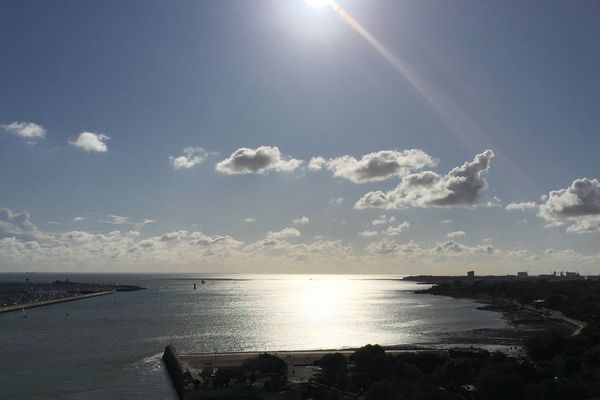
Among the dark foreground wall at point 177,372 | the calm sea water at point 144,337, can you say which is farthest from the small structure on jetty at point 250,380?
the calm sea water at point 144,337

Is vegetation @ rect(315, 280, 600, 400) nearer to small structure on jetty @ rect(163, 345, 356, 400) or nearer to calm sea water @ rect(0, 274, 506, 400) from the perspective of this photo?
small structure on jetty @ rect(163, 345, 356, 400)

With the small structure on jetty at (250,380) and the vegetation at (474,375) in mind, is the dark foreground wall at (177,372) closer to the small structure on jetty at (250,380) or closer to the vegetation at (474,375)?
the small structure on jetty at (250,380)

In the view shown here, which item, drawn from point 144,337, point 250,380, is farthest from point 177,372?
point 144,337

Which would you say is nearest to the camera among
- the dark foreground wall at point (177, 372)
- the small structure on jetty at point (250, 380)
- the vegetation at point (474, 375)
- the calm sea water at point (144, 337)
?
the vegetation at point (474, 375)

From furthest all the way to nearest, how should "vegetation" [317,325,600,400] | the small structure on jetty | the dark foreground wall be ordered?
the dark foreground wall < the small structure on jetty < "vegetation" [317,325,600,400]

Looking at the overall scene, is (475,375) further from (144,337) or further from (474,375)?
(144,337)

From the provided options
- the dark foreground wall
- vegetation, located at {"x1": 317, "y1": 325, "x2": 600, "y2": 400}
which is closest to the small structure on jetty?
the dark foreground wall

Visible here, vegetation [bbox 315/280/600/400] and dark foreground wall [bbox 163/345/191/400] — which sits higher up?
vegetation [bbox 315/280/600/400]

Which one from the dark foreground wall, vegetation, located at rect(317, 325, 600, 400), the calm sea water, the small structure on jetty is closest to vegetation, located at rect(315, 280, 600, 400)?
vegetation, located at rect(317, 325, 600, 400)

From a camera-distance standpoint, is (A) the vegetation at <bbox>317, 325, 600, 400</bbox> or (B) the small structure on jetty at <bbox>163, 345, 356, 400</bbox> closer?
(A) the vegetation at <bbox>317, 325, 600, 400</bbox>

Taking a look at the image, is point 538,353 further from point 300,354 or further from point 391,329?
point 391,329

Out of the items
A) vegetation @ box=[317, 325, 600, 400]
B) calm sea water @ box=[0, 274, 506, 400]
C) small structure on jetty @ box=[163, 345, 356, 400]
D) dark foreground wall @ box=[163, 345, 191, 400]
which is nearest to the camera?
vegetation @ box=[317, 325, 600, 400]

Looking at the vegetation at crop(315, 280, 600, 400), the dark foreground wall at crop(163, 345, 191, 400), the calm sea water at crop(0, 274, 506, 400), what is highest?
the vegetation at crop(315, 280, 600, 400)

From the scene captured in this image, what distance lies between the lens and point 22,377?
6322cm
